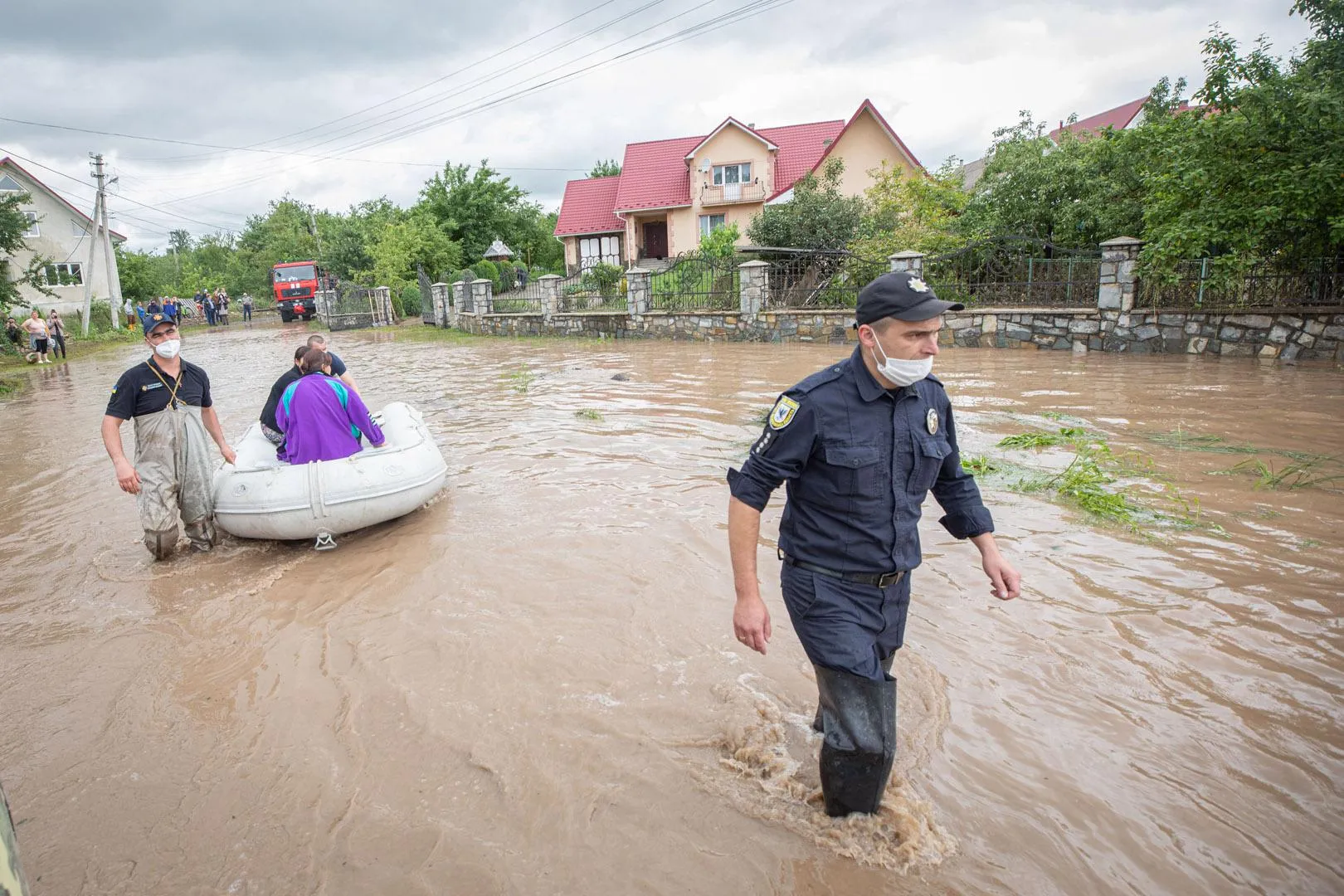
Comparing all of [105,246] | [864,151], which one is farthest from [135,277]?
[864,151]

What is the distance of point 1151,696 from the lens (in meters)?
3.47

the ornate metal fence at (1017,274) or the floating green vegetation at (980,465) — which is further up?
the ornate metal fence at (1017,274)

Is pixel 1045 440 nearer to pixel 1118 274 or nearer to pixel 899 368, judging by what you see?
pixel 899 368

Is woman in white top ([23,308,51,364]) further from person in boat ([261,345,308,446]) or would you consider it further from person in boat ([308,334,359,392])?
person in boat ([308,334,359,392])

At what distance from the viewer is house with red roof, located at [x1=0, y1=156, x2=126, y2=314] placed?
118 feet

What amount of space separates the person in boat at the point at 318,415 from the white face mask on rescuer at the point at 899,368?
13.9 ft

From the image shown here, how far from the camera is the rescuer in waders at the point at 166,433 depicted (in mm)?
5156

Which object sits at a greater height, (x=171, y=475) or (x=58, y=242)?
(x=58, y=242)

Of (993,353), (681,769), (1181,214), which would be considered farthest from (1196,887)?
(993,353)

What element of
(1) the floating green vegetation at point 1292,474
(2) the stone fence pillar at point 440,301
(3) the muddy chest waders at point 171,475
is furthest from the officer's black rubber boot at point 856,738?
(2) the stone fence pillar at point 440,301

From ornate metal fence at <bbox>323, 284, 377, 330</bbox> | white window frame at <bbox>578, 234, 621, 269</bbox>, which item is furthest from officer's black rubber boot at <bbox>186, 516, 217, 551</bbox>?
white window frame at <bbox>578, 234, 621, 269</bbox>

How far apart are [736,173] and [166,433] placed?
3050 cm

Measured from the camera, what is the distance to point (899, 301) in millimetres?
2410

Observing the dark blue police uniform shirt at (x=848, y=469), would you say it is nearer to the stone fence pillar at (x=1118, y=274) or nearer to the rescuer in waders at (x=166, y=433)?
the rescuer in waders at (x=166, y=433)
